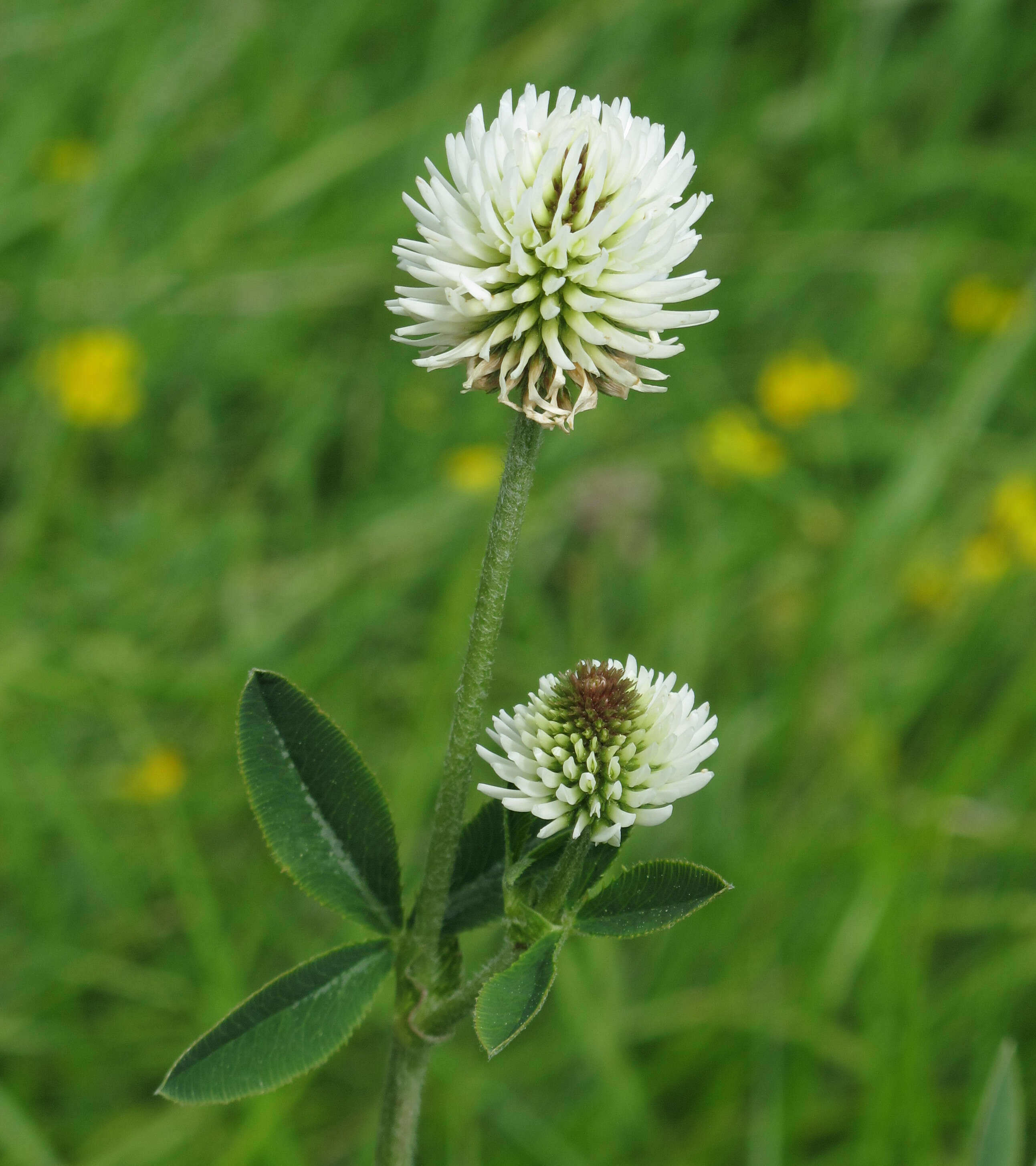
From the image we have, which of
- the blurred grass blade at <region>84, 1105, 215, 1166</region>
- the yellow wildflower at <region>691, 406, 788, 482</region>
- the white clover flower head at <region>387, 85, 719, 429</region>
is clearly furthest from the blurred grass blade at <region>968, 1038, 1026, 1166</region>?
the yellow wildflower at <region>691, 406, 788, 482</region>

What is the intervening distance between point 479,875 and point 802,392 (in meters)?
3.23

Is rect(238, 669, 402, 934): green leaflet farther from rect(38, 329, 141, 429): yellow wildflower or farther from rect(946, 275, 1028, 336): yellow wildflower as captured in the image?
rect(946, 275, 1028, 336): yellow wildflower

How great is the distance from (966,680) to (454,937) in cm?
263

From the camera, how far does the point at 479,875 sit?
134 centimetres

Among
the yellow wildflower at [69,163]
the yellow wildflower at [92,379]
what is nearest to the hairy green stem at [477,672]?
the yellow wildflower at [92,379]

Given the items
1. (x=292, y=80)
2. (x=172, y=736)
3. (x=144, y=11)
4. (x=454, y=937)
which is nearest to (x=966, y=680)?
(x=172, y=736)

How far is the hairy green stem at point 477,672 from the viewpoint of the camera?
39.4 inches

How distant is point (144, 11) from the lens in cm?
471

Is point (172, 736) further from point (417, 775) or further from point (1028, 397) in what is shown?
point (1028, 397)

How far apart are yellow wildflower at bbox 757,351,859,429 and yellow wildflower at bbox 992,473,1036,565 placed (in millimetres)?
Answer: 619

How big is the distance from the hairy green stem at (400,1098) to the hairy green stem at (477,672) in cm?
12

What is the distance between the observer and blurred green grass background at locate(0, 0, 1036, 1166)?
257cm

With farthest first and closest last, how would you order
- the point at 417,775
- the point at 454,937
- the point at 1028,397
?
the point at 1028,397 < the point at 417,775 < the point at 454,937

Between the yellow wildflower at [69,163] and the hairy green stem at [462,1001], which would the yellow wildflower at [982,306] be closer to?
the yellow wildflower at [69,163]
